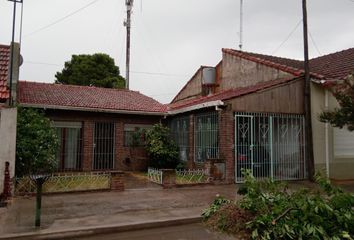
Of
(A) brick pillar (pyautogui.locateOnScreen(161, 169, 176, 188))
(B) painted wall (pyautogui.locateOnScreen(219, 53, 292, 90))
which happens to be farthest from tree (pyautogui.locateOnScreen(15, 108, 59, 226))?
(B) painted wall (pyautogui.locateOnScreen(219, 53, 292, 90))

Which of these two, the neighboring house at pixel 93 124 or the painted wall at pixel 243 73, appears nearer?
the painted wall at pixel 243 73

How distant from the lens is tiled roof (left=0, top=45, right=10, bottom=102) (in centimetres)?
1023

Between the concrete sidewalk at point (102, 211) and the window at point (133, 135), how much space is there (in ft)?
19.4

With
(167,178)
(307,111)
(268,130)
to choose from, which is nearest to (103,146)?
(167,178)

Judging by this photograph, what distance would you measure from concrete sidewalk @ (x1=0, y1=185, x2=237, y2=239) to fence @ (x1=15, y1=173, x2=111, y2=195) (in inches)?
15.8

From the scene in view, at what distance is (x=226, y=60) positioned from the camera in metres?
18.7

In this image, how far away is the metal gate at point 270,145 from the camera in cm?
1295

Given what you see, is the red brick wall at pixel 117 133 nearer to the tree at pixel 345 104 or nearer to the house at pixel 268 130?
the house at pixel 268 130

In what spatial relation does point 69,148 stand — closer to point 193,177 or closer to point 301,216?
point 193,177

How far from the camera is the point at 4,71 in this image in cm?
1157

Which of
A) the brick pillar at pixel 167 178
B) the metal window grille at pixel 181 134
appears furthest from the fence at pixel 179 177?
the metal window grille at pixel 181 134

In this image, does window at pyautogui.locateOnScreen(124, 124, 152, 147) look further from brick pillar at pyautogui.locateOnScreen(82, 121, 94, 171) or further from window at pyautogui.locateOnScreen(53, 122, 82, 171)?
window at pyautogui.locateOnScreen(53, 122, 82, 171)

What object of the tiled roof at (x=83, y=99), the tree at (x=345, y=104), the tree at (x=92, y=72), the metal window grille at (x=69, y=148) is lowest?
the metal window grille at (x=69, y=148)

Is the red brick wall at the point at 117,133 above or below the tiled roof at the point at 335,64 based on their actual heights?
below
